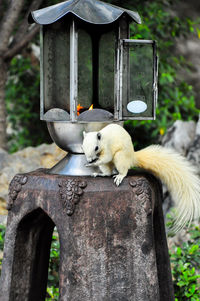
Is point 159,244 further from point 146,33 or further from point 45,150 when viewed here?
point 146,33

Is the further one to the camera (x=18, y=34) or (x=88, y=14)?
(x=18, y=34)

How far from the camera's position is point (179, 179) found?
2727mm

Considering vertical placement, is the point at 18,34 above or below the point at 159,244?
above

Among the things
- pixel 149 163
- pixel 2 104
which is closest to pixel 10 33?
pixel 2 104

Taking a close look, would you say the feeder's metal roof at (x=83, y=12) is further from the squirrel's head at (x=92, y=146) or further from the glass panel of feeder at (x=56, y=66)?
the squirrel's head at (x=92, y=146)

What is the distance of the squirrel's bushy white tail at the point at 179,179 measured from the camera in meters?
2.71

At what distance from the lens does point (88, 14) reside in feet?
8.36

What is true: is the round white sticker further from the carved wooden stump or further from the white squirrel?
the carved wooden stump

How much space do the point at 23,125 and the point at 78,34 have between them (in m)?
4.13

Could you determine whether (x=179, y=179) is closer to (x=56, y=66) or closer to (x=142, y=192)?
(x=142, y=192)

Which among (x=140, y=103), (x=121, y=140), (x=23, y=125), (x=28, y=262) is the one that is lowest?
(x=28, y=262)

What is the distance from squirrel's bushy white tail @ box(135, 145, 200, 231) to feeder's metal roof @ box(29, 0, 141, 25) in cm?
71

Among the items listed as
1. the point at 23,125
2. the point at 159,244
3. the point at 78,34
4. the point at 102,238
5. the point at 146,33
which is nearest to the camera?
the point at 102,238

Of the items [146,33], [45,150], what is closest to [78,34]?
[45,150]
